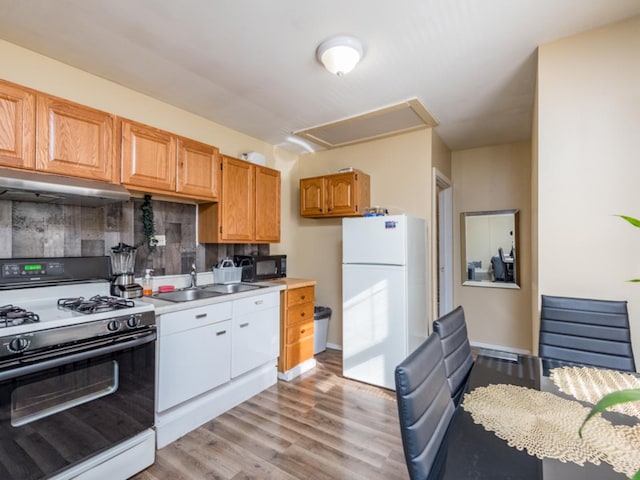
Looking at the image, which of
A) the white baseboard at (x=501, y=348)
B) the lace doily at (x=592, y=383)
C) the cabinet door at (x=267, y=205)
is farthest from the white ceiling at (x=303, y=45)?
the white baseboard at (x=501, y=348)

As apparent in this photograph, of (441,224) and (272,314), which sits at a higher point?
(441,224)

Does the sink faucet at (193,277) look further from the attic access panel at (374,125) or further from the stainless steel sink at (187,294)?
the attic access panel at (374,125)

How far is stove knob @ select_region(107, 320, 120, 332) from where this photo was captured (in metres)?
1.76

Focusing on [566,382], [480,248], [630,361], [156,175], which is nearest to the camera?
[566,382]

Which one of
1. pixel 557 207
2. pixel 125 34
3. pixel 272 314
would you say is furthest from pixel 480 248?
pixel 125 34

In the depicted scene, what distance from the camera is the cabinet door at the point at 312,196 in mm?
3758

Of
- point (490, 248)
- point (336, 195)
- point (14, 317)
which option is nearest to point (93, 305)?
point (14, 317)

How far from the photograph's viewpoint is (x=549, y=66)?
6.77 ft

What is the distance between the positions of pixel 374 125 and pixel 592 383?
2.64 m

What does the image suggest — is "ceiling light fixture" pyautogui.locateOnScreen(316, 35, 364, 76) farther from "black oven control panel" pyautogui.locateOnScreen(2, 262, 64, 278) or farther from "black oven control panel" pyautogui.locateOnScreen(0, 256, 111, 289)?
"black oven control panel" pyautogui.locateOnScreen(2, 262, 64, 278)

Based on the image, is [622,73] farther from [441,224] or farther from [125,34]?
[125,34]

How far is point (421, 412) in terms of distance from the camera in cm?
93

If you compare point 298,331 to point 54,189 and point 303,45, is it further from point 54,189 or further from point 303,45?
point 303,45

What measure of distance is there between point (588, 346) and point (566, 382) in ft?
1.74
